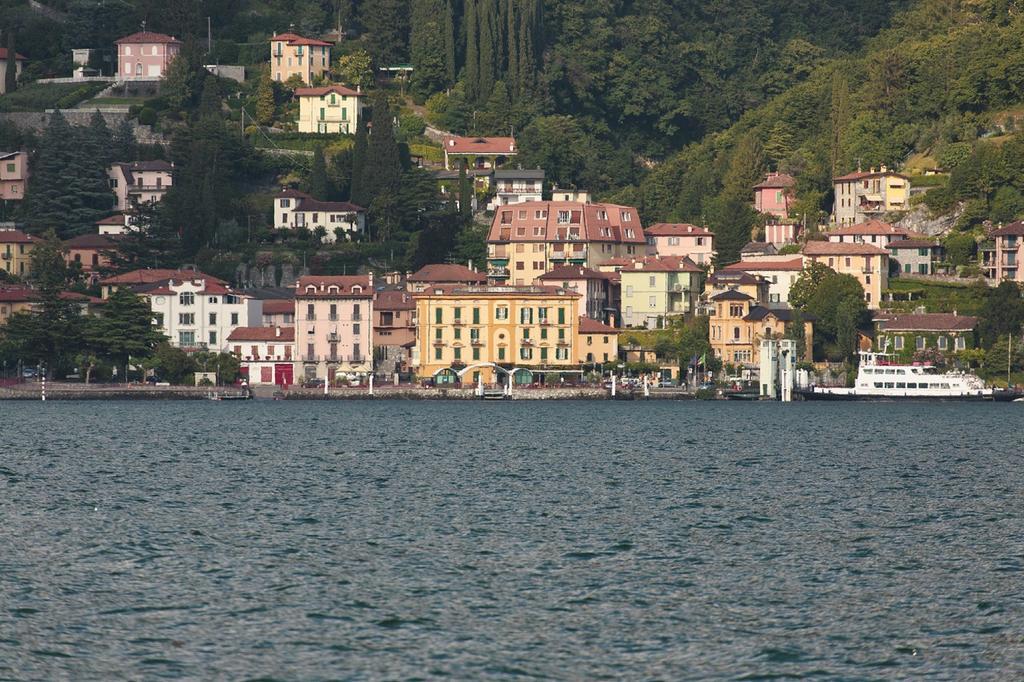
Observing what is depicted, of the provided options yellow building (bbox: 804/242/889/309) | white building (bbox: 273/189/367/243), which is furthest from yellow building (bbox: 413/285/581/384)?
white building (bbox: 273/189/367/243)

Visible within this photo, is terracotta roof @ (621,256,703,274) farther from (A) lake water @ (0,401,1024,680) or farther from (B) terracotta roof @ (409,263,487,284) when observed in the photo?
(A) lake water @ (0,401,1024,680)

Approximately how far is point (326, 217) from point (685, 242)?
23.6 metres

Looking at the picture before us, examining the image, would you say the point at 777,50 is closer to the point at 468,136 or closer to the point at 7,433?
the point at 468,136

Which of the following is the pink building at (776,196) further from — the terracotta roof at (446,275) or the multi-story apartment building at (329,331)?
the multi-story apartment building at (329,331)

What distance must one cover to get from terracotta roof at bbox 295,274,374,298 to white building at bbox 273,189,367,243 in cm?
1424

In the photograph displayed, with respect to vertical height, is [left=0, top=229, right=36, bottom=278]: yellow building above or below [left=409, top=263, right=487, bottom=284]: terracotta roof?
above

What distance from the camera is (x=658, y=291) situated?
124 m

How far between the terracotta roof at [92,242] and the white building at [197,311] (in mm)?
13941

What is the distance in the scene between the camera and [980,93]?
130 m

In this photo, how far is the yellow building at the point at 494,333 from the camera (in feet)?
385

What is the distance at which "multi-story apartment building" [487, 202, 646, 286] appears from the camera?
13288 centimetres

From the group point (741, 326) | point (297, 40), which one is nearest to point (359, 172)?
point (297, 40)

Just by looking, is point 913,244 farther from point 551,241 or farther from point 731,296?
point 551,241

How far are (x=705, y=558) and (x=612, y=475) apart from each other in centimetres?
1874
